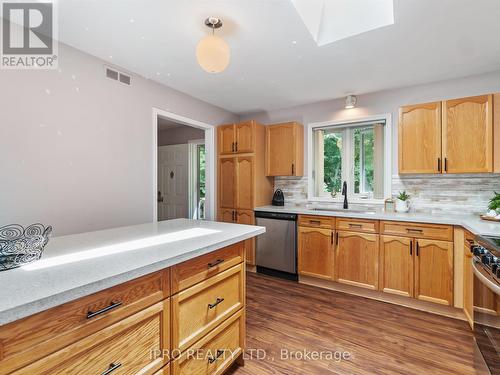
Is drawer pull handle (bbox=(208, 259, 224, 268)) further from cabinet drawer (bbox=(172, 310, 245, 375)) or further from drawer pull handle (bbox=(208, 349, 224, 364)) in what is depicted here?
drawer pull handle (bbox=(208, 349, 224, 364))

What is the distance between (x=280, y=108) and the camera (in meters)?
3.95

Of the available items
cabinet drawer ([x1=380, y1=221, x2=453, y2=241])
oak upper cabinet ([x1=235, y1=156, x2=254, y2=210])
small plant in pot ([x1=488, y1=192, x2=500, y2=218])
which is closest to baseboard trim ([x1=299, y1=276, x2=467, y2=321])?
cabinet drawer ([x1=380, y1=221, x2=453, y2=241])

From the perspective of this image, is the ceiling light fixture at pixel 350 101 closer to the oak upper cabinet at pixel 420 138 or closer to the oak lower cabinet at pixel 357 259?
the oak upper cabinet at pixel 420 138

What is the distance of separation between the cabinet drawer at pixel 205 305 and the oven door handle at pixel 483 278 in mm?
1404

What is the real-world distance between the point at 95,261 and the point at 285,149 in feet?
9.91

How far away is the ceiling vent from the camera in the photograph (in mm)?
2397

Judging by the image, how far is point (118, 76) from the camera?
2.48 meters

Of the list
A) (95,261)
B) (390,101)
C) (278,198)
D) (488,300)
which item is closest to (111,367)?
(95,261)

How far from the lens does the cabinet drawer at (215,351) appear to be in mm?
1267

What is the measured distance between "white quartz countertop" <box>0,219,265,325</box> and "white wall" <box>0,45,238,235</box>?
675mm

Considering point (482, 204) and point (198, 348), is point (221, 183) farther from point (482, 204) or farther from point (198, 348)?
point (482, 204)

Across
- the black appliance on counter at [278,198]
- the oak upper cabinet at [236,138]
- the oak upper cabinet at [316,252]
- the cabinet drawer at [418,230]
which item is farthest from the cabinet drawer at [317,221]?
the oak upper cabinet at [236,138]

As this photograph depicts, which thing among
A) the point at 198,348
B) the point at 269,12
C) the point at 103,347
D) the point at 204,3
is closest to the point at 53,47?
the point at 204,3

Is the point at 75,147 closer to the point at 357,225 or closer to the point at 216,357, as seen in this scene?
the point at 216,357
